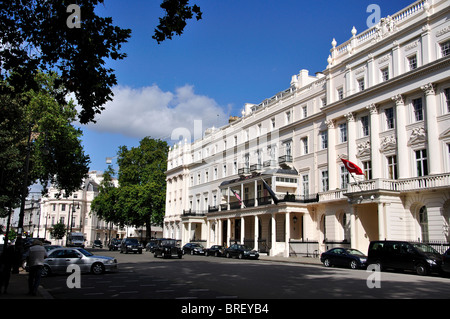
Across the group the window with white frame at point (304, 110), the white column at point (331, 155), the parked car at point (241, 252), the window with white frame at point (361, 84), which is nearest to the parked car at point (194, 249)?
the parked car at point (241, 252)

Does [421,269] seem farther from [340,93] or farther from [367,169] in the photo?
[340,93]

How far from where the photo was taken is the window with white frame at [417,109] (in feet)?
103

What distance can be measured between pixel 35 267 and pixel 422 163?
27.0m

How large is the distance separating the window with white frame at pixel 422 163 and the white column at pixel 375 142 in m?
→ 3.42

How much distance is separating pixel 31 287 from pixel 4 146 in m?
26.4

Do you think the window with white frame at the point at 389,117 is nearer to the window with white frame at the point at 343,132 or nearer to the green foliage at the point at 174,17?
the window with white frame at the point at 343,132

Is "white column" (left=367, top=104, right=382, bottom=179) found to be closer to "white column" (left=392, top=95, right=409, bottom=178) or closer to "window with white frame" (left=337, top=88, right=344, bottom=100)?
"white column" (left=392, top=95, right=409, bottom=178)

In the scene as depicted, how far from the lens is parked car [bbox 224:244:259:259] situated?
123ft

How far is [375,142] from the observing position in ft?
113

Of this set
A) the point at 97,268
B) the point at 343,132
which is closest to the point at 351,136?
the point at 343,132
